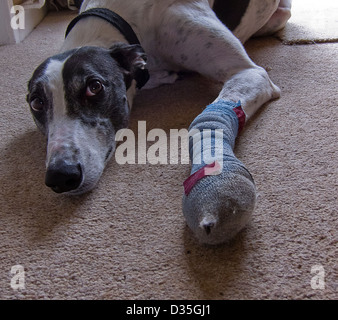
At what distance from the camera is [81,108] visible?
1.07m

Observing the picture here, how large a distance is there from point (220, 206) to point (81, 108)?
1.81 ft

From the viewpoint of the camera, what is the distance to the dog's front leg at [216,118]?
0.71m

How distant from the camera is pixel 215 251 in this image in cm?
73

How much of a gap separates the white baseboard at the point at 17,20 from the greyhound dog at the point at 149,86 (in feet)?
3.22

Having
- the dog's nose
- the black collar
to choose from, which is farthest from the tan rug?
the dog's nose

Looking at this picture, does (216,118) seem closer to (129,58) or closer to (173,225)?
(173,225)

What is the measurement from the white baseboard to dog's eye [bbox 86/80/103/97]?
1.43 meters

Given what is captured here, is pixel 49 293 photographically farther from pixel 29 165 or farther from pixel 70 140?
pixel 29 165

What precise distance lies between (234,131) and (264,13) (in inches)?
39.0

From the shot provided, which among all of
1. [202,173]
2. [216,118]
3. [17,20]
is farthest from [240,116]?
[17,20]

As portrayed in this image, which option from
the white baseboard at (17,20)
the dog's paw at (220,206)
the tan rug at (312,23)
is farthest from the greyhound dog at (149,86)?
the white baseboard at (17,20)
